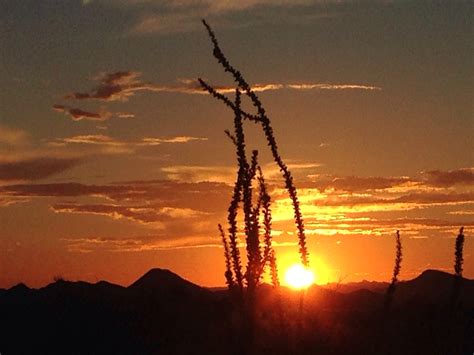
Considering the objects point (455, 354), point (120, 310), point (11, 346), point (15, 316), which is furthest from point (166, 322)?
point (455, 354)

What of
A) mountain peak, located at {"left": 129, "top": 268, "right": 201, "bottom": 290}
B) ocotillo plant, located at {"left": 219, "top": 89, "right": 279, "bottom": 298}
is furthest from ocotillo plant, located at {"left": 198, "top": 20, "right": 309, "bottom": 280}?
mountain peak, located at {"left": 129, "top": 268, "right": 201, "bottom": 290}

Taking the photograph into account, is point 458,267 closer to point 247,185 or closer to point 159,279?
point 247,185

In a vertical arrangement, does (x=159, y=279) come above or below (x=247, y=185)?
above

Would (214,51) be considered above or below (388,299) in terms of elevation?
above

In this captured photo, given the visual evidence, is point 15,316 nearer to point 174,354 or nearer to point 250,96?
point 174,354

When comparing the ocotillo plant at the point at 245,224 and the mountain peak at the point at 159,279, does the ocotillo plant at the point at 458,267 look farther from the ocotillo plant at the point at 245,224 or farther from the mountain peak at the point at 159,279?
the mountain peak at the point at 159,279

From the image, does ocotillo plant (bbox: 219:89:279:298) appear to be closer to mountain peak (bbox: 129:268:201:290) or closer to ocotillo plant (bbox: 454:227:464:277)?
ocotillo plant (bbox: 454:227:464:277)

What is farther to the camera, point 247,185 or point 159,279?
point 159,279

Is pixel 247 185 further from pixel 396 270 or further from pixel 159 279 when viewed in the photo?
pixel 159 279

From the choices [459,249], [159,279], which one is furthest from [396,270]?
[159,279]

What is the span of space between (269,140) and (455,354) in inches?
85.5

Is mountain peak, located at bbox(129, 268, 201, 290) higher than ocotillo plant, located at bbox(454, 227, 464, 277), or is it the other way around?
mountain peak, located at bbox(129, 268, 201, 290)

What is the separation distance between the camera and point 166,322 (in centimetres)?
3331

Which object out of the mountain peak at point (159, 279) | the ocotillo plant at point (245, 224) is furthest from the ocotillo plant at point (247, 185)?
the mountain peak at point (159, 279)
